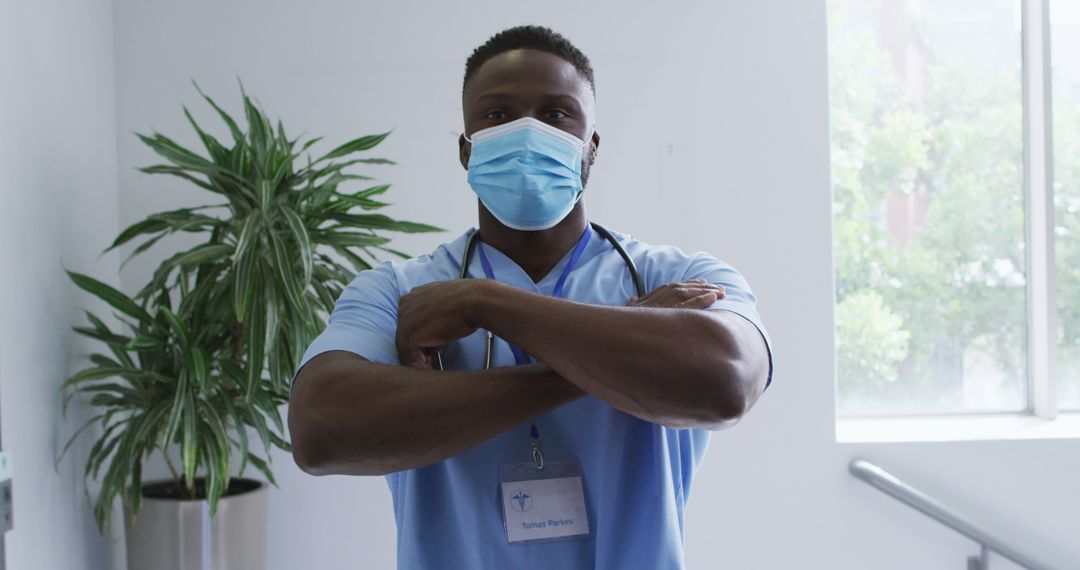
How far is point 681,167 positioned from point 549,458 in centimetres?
198

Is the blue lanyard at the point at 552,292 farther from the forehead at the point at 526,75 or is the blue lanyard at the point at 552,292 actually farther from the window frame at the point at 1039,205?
the window frame at the point at 1039,205

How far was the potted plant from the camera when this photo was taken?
221 centimetres

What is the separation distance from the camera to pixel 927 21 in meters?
3.22

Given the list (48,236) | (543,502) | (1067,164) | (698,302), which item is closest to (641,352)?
(698,302)

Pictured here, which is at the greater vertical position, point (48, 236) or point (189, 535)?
→ point (48, 236)

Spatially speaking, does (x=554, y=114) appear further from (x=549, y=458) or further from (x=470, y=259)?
(x=549, y=458)

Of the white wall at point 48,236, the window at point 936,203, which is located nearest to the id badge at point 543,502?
the white wall at point 48,236

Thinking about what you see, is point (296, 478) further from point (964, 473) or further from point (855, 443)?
point (964, 473)

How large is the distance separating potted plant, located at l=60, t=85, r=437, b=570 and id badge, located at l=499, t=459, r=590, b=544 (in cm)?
129

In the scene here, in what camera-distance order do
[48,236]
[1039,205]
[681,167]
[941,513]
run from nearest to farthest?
[48,236]
[941,513]
[681,167]
[1039,205]

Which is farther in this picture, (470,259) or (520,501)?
(470,259)

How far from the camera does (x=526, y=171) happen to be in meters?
1.09

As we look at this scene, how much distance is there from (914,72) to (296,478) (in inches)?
101

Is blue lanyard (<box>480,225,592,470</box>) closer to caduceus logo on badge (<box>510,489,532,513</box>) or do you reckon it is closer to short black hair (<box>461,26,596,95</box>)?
caduceus logo on badge (<box>510,489,532,513</box>)
